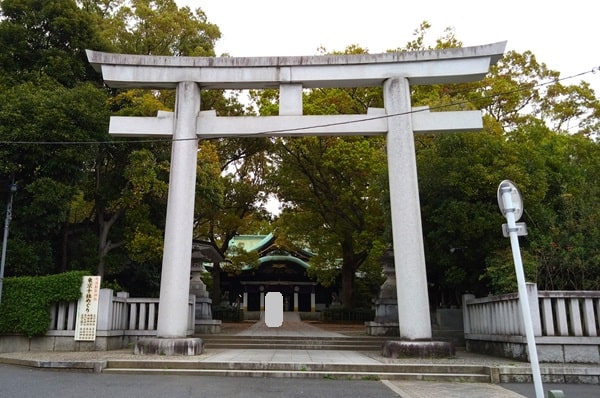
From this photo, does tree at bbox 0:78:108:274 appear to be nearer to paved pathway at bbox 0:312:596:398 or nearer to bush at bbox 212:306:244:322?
paved pathway at bbox 0:312:596:398

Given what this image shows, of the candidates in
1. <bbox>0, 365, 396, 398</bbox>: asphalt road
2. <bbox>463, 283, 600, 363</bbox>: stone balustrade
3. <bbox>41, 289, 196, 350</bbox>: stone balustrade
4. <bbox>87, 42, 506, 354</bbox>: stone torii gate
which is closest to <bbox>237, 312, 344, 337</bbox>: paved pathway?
<bbox>41, 289, 196, 350</bbox>: stone balustrade

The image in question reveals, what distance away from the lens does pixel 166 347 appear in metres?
9.15

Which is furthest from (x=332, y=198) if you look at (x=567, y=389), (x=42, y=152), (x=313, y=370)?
(x=567, y=389)

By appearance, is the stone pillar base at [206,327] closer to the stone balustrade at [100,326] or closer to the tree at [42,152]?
the stone balustrade at [100,326]

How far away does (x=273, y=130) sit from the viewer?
10.3 meters

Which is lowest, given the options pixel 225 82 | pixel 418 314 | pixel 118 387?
pixel 118 387

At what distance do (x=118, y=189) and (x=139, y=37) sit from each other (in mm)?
6657

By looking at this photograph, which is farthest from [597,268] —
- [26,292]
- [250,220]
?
[250,220]

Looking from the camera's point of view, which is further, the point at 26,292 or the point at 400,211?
the point at 26,292

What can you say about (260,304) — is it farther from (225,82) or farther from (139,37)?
(225,82)

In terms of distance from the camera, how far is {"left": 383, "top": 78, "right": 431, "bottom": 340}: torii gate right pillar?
9.26 meters

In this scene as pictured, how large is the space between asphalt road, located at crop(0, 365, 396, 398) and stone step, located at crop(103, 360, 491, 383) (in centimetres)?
28

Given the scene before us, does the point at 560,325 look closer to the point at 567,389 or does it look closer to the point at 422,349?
the point at 567,389

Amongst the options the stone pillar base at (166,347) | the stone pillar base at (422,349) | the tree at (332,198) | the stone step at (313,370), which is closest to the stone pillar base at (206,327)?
the stone pillar base at (166,347)
